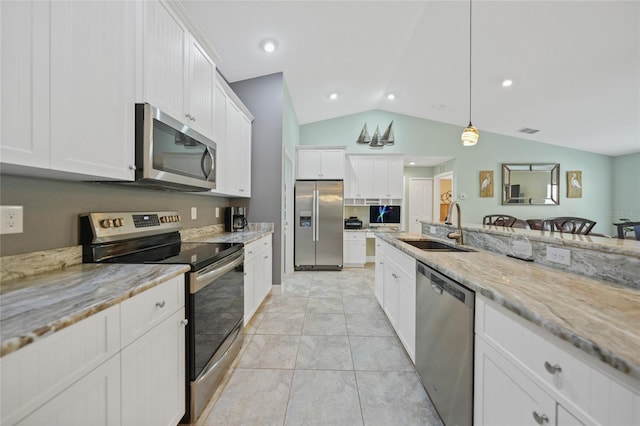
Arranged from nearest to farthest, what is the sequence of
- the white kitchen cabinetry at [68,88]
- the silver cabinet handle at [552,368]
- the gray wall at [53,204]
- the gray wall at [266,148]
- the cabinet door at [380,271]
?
1. the silver cabinet handle at [552,368]
2. the white kitchen cabinetry at [68,88]
3. the gray wall at [53,204]
4. the cabinet door at [380,271]
5. the gray wall at [266,148]

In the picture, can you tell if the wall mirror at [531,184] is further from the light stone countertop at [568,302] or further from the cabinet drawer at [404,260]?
the light stone countertop at [568,302]

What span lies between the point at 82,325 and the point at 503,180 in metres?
7.13

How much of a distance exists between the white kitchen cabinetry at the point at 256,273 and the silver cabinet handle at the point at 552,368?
6.49 feet

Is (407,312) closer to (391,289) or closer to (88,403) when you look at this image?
(391,289)

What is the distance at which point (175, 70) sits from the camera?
155 cm

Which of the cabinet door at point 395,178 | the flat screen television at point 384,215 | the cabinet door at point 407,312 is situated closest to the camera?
the cabinet door at point 407,312

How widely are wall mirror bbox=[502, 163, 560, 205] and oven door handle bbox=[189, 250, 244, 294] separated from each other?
631cm

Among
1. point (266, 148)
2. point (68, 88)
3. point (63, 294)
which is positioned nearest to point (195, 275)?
point (63, 294)

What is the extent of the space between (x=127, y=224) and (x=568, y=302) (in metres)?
2.21

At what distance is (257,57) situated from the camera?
9.39 ft

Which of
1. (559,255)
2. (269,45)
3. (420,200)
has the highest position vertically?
(269,45)

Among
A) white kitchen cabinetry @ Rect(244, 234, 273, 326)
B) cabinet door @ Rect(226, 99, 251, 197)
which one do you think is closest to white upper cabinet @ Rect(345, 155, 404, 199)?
cabinet door @ Rect(226, 99, 251, 197)

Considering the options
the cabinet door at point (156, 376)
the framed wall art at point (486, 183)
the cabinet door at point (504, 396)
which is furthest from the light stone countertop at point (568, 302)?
the framed wall art at point (486, 183)

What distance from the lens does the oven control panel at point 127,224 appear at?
4.24ft
